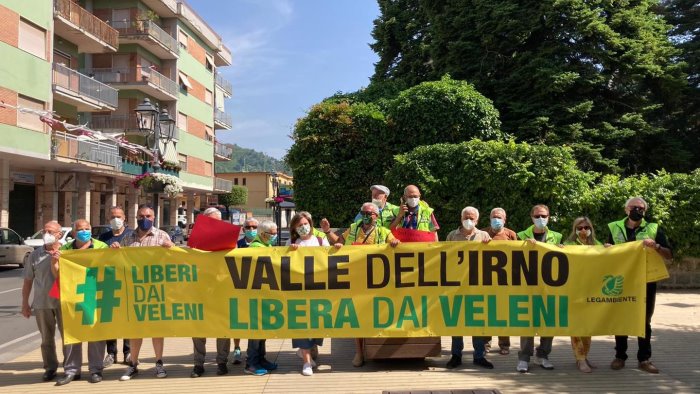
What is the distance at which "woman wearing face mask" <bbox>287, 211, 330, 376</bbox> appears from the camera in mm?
6695

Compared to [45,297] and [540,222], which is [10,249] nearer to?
[45,297]

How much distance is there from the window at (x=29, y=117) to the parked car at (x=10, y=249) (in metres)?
6.21

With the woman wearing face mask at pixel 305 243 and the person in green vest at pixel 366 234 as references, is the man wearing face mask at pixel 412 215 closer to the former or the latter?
the person in green vest at pixel 366 234

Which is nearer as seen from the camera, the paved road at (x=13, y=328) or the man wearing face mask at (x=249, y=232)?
the man wearing face mask at (x=249, y=232)

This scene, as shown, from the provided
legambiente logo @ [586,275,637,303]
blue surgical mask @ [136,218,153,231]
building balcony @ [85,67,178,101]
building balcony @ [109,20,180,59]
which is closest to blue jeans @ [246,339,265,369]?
blue surgical mask @ [136,218,153,231]

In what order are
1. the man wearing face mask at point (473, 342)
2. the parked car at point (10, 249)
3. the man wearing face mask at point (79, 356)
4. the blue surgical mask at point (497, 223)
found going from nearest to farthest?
the man wearing face mask at point (79, 356)
the man wearing face mask at point (473, 342)
the blue surgical mask at point (497, 223)
the parked car at point (10, 249)

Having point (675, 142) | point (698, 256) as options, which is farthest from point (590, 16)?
point (698, 256)

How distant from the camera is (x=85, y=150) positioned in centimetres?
3053

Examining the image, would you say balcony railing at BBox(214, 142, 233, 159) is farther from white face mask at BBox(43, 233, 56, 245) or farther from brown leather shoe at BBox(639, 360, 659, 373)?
brown leather shoe at BBox(639, 360, 659, 373)

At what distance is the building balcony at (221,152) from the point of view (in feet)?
191

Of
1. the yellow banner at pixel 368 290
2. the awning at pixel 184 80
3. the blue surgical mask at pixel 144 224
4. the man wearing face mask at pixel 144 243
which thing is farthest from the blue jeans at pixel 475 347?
the awning at pixel 184 80

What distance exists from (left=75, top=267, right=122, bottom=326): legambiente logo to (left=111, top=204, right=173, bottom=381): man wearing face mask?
37 cm

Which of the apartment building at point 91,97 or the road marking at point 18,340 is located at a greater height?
the apartment building at point 91,97

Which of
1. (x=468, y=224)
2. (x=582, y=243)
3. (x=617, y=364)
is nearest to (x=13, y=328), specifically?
(x=468, y=224)
